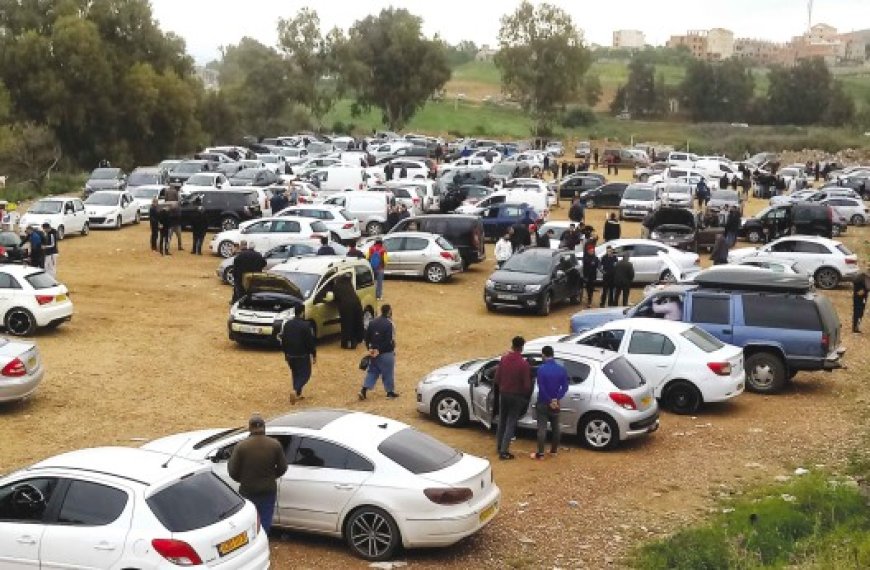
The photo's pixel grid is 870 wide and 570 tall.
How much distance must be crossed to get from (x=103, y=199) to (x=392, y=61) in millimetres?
54732

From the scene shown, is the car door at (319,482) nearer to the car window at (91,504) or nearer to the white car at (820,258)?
the car window at (91,504)

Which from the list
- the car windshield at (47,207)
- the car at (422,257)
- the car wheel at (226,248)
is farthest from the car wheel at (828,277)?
the car windshield at (47,207)

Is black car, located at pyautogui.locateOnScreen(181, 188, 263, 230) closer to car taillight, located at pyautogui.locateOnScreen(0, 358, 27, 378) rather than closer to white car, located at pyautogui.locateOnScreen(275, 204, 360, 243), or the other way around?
white car, located at pyautogui.locateOnScreen(275, 204, 360, 243)

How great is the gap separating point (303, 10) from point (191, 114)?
1303 inches

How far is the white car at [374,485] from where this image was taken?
428 inches

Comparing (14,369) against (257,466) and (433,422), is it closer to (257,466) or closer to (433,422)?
(433,422)

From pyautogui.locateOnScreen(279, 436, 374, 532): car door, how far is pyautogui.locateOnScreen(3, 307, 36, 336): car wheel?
1187 cm

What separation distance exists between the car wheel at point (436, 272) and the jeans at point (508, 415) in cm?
1556

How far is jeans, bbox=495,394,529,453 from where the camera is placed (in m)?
14.5

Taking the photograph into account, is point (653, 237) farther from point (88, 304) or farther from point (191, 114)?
point (191, 114)

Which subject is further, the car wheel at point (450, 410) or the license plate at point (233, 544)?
the car wheel at point (450, 410)

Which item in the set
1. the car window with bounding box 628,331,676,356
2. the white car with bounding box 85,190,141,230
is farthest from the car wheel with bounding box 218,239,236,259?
the car window with bounding box 628,331,676,356

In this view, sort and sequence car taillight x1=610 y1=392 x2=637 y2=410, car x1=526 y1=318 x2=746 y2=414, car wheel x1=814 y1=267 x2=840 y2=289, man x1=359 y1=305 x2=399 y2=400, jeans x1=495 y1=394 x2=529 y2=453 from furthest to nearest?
car wheel x1=814 y1=267 x2=840 y2=289, man x1=359 y1=305 x2=399 y2=400, car x1=526 y1=318 x2=746 y2=414, car taillight x1=610 y1=392 x2=637 y2=410, jeans x1=495 y1=394 x2=529 y2=453

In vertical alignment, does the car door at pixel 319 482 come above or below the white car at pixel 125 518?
below
